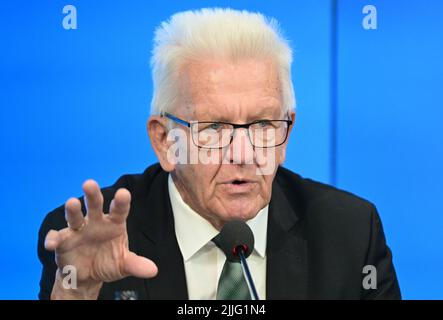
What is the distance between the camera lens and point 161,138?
182 centimetres

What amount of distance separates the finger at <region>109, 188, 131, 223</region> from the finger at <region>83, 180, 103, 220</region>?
3 cm

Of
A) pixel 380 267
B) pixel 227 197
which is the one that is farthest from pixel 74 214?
pixel 380 267

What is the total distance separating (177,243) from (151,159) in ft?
Result: 1.66

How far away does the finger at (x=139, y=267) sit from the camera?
1.34 meters

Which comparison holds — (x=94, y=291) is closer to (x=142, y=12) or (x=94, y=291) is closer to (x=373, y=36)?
(x=142, y=12)

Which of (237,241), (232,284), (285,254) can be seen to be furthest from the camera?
(285,254)

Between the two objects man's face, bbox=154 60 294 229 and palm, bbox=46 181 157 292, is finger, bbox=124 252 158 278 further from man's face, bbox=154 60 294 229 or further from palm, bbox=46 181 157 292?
man's face, bbox=154 60 294 229

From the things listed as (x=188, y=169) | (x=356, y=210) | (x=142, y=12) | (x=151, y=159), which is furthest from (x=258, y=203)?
(x=142, y=12)

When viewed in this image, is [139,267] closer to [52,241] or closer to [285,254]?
[52,241]

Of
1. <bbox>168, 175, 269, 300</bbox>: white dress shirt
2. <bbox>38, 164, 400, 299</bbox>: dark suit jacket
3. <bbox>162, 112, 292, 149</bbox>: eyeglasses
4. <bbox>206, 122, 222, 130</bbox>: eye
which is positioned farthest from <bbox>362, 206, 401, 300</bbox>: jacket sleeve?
<bbox>206, 122, 222, 130</bbox>: eye

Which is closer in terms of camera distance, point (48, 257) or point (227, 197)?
point (227, 197)

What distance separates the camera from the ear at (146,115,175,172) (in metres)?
1.80

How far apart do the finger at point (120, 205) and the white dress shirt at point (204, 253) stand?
1.39 feet

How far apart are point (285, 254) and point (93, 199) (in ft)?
2.05
